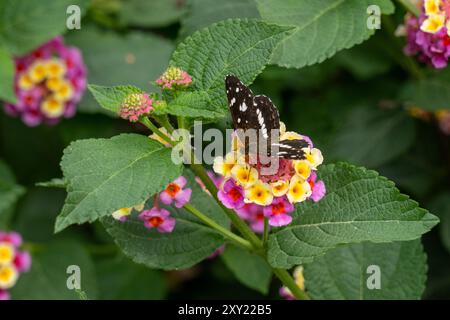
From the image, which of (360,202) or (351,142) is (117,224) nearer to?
(360,202)

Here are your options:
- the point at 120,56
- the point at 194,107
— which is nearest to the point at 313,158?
the point at 194,107

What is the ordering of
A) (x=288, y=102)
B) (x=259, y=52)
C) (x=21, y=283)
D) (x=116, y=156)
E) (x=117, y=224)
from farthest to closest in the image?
(x=288, y=102), (x=21, y=283), (x=117, y=224), (x=259, y=52), (x=116, y=156)

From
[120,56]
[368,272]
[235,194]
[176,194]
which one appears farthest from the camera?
[120,56]

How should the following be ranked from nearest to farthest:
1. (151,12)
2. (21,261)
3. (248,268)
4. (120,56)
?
1. (248,268)
2. (21,261)
3. (120,56)
4. (151,12)

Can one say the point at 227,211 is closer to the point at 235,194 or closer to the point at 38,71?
the point at 235,194

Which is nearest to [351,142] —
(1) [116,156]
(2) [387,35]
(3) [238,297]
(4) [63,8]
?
(2) [387,35]

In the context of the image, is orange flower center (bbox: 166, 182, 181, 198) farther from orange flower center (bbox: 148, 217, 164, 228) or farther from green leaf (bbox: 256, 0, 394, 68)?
green leaf (bbox: 256, 0, 394, 68)

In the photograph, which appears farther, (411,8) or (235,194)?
(411,8)
